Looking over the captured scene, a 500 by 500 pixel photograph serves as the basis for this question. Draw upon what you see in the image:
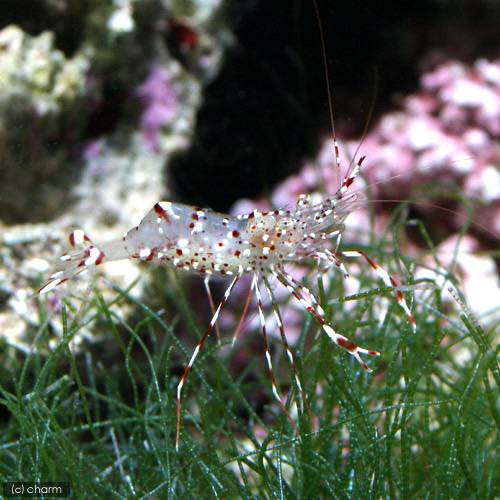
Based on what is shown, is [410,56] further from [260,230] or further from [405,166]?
[260,230]

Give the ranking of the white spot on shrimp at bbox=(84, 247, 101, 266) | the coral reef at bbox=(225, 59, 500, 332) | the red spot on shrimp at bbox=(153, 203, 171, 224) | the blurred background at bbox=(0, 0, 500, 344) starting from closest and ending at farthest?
the red spot on shrimp at bbox=(153, 203, 171, 224) → the white spot on shrimp at bbox=(84, 247, 101, 266) → the blurred background at bbox=(0, 0, 500, 344) → the coral reef at bbox=(225, 59, 500, 332)

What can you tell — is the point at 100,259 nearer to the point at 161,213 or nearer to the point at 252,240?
the point at 161,213

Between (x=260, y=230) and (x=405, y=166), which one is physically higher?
(x=405, y=166)

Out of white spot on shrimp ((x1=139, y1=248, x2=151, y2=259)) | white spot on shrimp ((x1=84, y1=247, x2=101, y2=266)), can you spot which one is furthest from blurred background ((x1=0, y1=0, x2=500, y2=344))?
white spot on shrimp ((x1=139, y1=248, x2=151, y2=259))

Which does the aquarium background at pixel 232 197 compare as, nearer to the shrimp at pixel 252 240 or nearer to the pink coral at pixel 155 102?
the pink coral at pixel 155 102

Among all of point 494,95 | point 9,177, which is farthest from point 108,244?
point 494,95

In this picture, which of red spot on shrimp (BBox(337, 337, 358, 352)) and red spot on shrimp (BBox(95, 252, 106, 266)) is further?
red spot on shrimp (BBox(95, 252, 106, 266))

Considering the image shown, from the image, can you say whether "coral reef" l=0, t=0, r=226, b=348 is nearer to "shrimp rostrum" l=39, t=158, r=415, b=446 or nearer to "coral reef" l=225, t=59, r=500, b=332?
"shrimp rostrum" l=39, t=158, r=415, b=446

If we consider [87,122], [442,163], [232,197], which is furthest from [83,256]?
[442,163]

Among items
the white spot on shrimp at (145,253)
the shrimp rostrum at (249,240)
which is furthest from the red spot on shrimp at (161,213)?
the white spot on shrimp at (145,253)
